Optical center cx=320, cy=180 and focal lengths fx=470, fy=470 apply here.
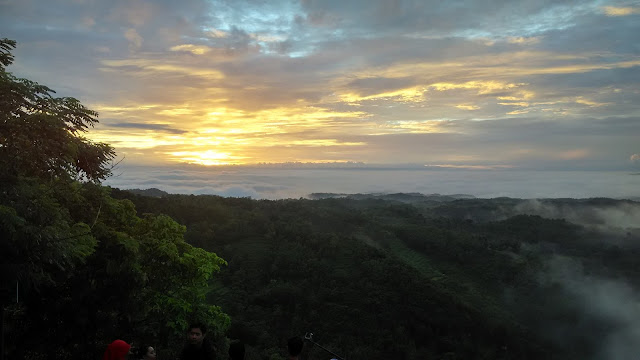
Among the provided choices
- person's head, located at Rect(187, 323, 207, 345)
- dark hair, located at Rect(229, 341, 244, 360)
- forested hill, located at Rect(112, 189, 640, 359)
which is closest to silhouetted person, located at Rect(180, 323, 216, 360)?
person's head, located at Rect(187, 323, 207, 345)

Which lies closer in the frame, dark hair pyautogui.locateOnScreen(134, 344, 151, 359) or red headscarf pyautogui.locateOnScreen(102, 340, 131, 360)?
red headscarf pyautogui.locateOnScreen(102, 340, 131, 360)

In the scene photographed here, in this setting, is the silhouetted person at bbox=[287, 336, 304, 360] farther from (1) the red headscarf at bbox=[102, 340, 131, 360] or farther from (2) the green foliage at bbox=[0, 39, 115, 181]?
(2) the green foliage at bbox=[0, 39, 115, 181]

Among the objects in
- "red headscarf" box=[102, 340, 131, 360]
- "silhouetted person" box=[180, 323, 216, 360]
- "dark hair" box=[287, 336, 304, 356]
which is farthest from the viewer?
"silhouetted person" box=[180, 323, 216, 360]

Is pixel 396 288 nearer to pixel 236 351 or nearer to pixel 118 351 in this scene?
pixel 236 351

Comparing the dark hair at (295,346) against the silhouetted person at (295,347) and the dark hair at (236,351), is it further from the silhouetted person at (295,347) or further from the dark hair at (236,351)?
the dark hair at (236,351)

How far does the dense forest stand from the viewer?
46.2 feet

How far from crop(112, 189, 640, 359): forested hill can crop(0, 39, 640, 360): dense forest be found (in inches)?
9.0

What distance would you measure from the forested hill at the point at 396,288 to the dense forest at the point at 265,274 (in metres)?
0.23

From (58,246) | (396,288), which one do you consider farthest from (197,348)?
(396,288)

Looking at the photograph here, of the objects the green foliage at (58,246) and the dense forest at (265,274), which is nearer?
the green foliage at (58,246)

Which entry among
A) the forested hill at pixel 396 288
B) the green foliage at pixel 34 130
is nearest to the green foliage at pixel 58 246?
the green foliage at pixel 34 130

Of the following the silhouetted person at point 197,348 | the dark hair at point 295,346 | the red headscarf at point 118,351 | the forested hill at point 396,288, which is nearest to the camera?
the red headscarf at point 118,351

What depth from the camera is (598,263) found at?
94.9m

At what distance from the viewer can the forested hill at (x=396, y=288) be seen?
44031mm
